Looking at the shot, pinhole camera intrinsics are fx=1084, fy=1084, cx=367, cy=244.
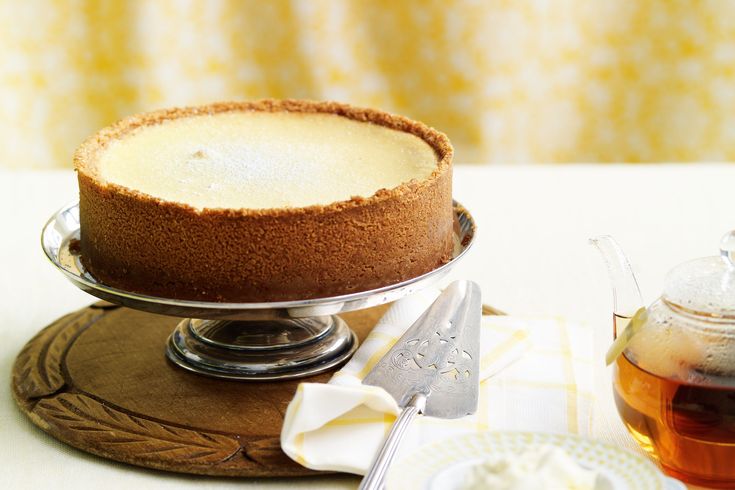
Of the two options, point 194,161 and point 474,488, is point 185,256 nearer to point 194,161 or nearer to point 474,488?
point 194,161

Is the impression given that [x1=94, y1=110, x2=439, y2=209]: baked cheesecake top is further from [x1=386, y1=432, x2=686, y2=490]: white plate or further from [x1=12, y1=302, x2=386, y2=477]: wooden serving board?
[x1=386, y1=432, x2=686, y2=490]: white plate

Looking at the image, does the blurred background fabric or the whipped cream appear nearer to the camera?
the whipped cream

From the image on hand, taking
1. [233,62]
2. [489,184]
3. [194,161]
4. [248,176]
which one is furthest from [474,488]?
[233,62]

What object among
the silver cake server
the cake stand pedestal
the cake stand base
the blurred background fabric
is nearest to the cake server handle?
the silver cake server

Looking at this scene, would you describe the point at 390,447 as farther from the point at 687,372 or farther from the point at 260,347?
the point at 260,347

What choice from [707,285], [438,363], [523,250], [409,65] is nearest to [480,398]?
[438,363]

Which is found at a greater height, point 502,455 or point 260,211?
point 260,211
